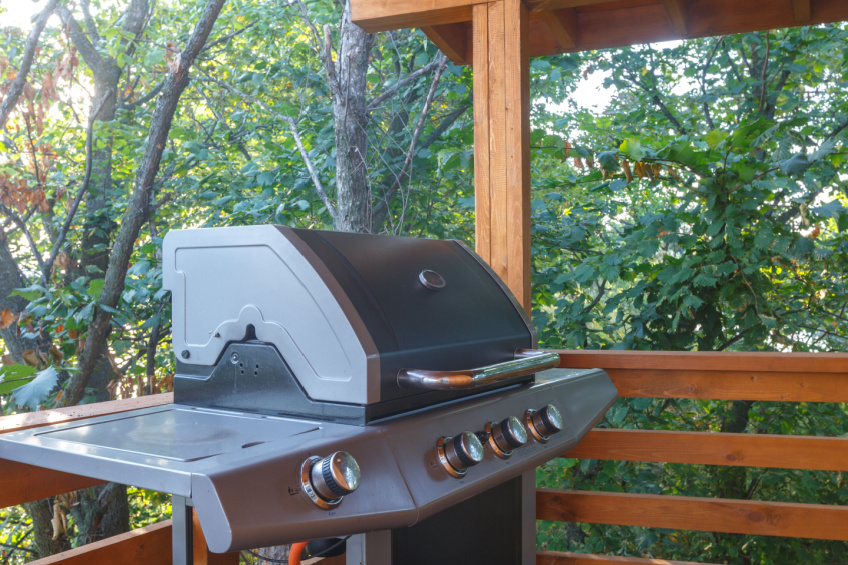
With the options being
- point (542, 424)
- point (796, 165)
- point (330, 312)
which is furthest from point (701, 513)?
point (330, 312)

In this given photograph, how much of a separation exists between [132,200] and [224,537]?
3866mm

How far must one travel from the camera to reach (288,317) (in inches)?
42.3

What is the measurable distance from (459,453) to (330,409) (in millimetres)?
211

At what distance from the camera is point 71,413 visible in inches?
47.8

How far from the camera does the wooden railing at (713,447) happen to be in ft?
6.08

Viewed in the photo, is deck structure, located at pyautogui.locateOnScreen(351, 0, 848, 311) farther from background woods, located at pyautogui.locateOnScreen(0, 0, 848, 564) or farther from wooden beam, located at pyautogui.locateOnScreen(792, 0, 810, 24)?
background woods, located at pyautogui.locateOnScreen(0, 0, 848, 564)

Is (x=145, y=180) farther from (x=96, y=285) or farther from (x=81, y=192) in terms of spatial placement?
(x=96, y=285)

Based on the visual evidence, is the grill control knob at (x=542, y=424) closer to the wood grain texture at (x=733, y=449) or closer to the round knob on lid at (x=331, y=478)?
the round knob on lid at (x=331, y=478)

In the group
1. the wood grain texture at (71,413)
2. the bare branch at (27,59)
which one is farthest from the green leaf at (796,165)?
the bare branch at (27,59)

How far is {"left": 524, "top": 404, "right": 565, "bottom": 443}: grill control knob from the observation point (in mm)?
1250

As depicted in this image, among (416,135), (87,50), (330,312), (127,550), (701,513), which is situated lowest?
(701,513)

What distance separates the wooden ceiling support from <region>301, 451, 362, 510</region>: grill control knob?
1212 millimetres

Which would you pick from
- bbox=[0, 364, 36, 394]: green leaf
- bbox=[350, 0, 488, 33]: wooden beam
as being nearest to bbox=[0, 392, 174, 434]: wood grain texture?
bbox=[0, 364, 36, 394]: green leaf

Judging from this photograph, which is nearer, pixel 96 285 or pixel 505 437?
pixel 505 437
